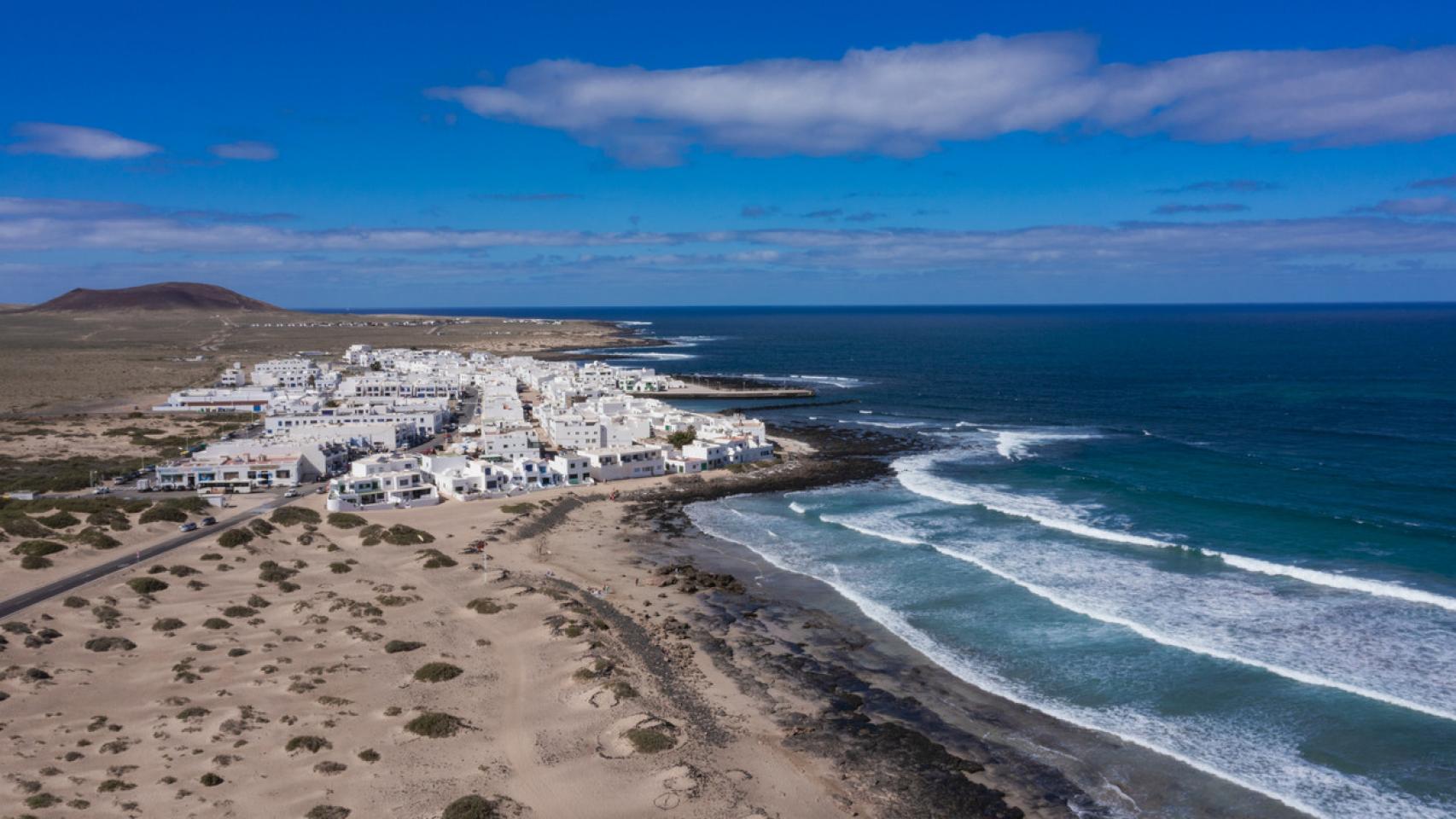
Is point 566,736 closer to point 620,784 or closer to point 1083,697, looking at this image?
point 620,784


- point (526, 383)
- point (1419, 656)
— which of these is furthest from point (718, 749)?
point (526, 383)

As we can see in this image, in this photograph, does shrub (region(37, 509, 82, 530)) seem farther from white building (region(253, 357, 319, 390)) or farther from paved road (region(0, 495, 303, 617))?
white building (region(253, 357, 319, 390))

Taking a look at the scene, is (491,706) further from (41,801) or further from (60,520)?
(60,520)

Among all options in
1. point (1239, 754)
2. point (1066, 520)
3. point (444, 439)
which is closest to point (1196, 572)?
point (1066, 520)

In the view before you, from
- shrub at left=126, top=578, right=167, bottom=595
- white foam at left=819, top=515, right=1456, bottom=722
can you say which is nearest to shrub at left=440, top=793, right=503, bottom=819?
shrub at left=126, top=578, right=167, bottom=595

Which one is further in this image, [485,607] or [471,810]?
[485,607]
